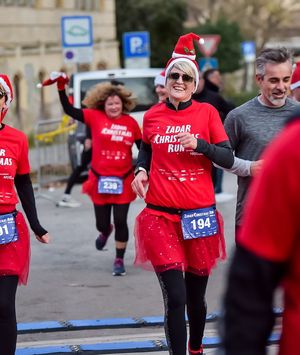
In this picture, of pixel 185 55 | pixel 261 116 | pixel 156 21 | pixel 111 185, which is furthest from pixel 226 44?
pixel 261 116

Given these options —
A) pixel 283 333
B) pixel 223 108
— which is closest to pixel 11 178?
pixel 283 333

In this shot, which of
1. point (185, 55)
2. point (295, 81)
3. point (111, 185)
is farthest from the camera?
point (111, 185)

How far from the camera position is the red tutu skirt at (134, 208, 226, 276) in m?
5.90

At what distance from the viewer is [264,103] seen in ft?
20.0

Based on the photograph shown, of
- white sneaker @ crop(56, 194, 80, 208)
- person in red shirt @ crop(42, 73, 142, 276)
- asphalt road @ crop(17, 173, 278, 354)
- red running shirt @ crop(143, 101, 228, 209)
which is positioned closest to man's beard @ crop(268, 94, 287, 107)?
red running shirt @ crop(143, 101, 228, 209)

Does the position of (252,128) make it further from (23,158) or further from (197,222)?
(23,158)

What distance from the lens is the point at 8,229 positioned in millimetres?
5859

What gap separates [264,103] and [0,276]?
1.74 metres

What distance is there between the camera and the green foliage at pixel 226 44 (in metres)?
47.1

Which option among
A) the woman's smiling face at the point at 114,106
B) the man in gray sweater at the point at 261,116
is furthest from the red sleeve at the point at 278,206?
the woman's smiling face at the point at 114,106

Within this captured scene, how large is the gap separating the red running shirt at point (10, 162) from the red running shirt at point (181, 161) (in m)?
0.72

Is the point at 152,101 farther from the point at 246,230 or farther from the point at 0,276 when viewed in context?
the point at 246,230

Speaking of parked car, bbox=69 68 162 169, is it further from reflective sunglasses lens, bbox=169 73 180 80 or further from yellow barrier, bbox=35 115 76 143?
reflective sunglasses lens, bbox=169 73 180 80

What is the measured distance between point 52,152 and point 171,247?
12.7 m
